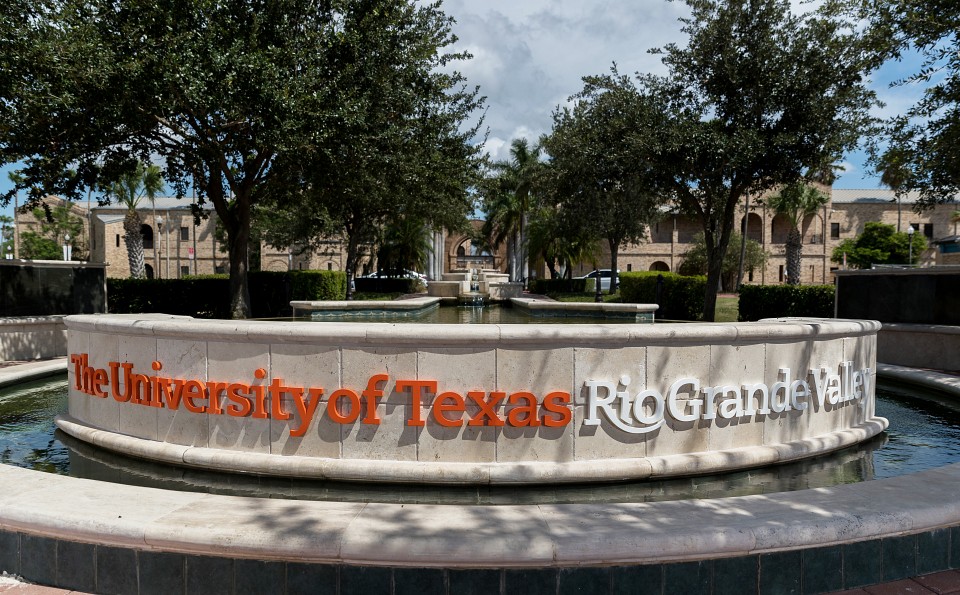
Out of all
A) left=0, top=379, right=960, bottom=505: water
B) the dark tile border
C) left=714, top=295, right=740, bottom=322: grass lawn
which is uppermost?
left=714, top=295, right=740, bottom=322: grass lawn

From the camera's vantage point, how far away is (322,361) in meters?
4.98

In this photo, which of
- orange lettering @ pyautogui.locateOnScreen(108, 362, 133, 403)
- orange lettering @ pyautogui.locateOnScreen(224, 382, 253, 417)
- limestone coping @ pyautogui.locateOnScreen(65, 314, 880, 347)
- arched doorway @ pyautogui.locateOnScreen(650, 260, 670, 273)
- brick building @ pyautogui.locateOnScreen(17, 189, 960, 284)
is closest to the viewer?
limestone coping @ pyautogui.locateOnScreen(65, 314, 880, 347)

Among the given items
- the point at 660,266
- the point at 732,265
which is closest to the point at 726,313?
the point at 732,265

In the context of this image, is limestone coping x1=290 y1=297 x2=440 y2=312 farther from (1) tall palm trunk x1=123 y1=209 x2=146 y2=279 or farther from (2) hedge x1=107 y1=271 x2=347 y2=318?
(1) tall palm trunk x1=123 y1=209 x2=146 y2=279

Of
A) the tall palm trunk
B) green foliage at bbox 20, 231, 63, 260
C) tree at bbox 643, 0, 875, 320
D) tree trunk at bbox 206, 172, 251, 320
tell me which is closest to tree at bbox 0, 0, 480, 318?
tree trunk at bbox 206, 172, 251, 320

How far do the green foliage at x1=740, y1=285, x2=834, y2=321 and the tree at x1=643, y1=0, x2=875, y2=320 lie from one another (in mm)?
3378

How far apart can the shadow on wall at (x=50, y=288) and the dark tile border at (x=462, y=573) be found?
11509mm

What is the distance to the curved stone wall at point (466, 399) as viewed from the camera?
4.88 m

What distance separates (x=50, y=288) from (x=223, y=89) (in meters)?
5.88

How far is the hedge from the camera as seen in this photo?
1922 cm

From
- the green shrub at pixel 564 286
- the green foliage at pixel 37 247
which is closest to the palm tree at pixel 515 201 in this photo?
the green shrub at pixel 564 286

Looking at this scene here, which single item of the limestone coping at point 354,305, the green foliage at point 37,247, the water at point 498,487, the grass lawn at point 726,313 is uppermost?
the green foliage at point 37,247

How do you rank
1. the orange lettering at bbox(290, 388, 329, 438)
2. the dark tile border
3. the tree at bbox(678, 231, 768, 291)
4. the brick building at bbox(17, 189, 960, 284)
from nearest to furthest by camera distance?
1. the dark tile border
2. the orange lettering at bbox(290, 388, 329, 438)
3. the tree at bbox(678, 231, 768, 291)
4. the brick building at bbox(17, 189, 960, 284)

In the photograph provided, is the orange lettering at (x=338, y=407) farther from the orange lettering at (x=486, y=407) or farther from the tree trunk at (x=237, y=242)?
the tree trunk at (x=237, y=242)
